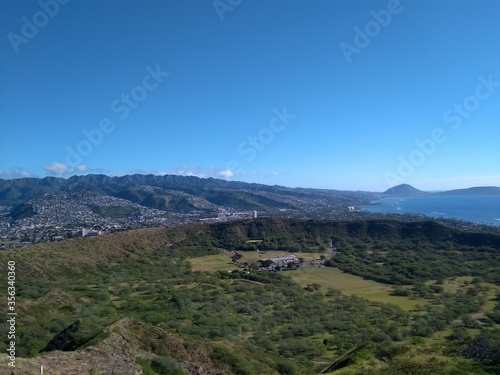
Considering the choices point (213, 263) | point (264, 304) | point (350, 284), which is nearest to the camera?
point (264, 304)

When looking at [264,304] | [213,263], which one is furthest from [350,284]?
[213,263]

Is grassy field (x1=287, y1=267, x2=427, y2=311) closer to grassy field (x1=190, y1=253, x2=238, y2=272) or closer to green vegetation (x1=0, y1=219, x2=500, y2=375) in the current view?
green vegetation (x1=0, y1=219, x2=500, y2=375)

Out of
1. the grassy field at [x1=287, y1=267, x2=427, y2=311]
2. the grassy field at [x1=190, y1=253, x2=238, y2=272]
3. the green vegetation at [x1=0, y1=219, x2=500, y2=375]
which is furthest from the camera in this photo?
the grassy field at [x1=190, y1=253, x2=238, y2=272]

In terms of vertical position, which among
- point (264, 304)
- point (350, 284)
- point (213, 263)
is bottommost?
point (350, 284)

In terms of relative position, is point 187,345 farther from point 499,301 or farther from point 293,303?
point 499,301

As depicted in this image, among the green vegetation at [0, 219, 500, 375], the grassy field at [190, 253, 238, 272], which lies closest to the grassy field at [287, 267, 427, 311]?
the green vegetation at [0, 219, 500, 375]

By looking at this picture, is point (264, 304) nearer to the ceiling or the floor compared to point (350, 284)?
nearer to the ceiling

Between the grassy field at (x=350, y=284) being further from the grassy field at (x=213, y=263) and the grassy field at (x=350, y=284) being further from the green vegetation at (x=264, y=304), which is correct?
the grassy field at (x=213, y=263)

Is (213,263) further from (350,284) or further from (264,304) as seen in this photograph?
(264,304)
